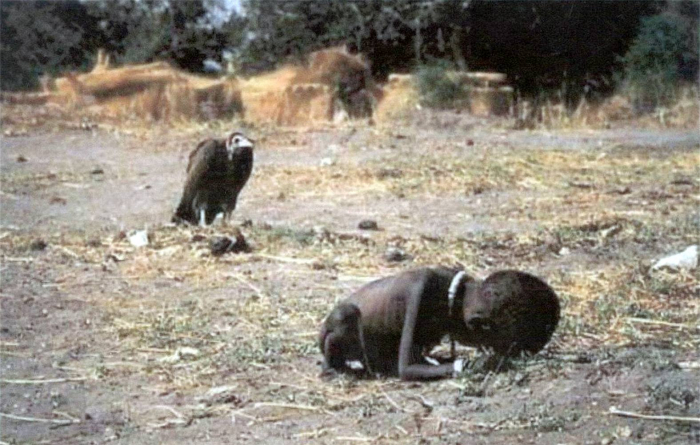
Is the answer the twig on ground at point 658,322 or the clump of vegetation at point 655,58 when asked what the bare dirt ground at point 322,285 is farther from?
the clump of vegetation at point 655,58

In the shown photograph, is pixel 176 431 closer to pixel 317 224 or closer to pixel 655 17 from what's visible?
pixel 317 224

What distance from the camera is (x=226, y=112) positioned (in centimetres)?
1934

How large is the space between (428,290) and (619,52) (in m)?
18.0

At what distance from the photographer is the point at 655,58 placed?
70.4 ft

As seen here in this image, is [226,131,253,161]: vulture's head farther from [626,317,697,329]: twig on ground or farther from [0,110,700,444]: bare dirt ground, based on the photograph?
[626,317,697,329]: twig on ground

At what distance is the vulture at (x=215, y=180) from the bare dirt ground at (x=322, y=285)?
1.48ft

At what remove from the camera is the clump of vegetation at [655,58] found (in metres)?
20.8

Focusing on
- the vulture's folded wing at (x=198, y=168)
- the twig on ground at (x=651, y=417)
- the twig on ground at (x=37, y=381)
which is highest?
the vulture's folded wing at (x=198, y=168)

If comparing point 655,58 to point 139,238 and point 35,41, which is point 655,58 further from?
point 139,238

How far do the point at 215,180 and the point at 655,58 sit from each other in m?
12.7

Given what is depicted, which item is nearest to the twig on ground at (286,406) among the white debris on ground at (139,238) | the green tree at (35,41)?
the white debris on ground at (139,238)

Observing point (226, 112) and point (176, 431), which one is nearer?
point (176, 431)

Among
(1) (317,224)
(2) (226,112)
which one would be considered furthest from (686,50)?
(1) (317,224)

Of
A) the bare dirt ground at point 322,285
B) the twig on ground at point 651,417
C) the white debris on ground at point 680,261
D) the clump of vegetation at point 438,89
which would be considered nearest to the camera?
the twig on ground at point 651,417
